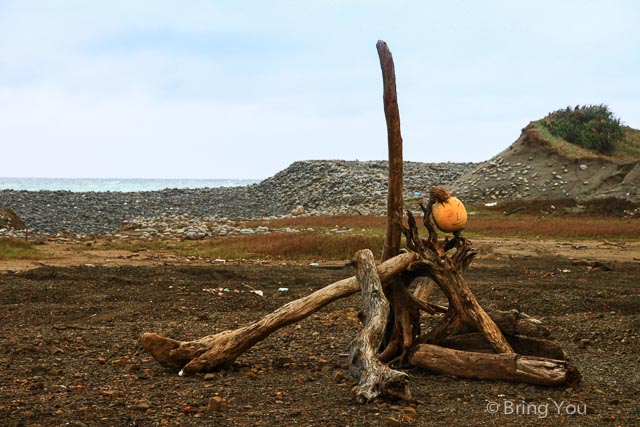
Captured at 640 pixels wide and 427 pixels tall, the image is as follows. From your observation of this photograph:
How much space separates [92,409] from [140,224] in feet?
84.3

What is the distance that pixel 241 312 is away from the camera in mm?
11312

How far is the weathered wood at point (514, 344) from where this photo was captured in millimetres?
7289

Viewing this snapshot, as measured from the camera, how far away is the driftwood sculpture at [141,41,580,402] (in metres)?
7.14

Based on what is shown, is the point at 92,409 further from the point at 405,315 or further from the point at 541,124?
the point at 541,124

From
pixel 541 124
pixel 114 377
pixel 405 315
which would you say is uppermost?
pixel 541 124

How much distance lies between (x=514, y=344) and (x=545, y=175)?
101 ft

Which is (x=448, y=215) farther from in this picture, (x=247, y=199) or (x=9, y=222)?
(x=247, y=199)

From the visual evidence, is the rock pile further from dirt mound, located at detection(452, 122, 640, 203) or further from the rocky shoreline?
dirt mound, located at detection(452, 122, 640, 203)

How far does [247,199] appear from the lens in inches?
1858

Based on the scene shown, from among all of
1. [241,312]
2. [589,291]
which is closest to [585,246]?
[589,291]

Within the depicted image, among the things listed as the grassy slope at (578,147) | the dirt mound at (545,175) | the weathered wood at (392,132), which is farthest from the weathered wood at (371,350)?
the grassy slope at (578,147)

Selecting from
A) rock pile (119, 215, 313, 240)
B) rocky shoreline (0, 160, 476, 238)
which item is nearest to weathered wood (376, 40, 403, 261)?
rock pile (119, 215, 313, 240)

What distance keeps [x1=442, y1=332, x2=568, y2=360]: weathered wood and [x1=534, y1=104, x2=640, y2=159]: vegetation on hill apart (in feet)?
105

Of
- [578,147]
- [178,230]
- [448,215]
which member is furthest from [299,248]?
[578,147]
